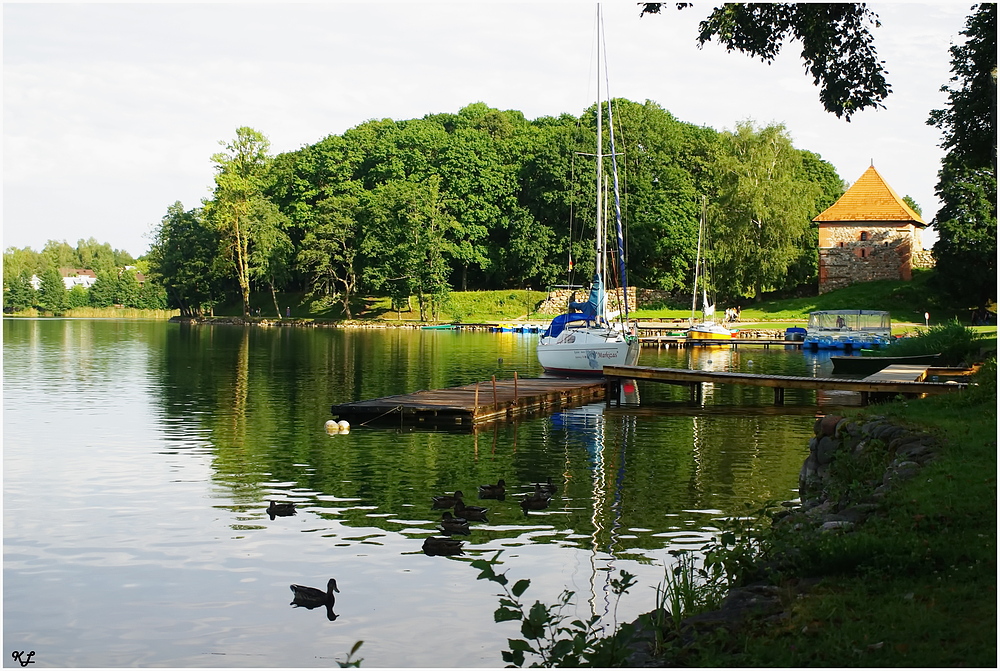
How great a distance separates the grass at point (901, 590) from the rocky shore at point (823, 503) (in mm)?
185

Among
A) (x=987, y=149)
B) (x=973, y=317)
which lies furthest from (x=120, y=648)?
(x=973, y=317)

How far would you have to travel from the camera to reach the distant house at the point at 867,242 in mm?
79312

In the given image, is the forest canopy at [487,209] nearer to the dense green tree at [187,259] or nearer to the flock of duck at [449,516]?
the dense green tree at [187,259]

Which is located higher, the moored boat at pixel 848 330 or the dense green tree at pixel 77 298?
the dense green tree at pixel 77 298

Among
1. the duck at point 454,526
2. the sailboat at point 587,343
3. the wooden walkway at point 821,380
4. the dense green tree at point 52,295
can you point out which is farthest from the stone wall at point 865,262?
the dense green tree at point 52,295

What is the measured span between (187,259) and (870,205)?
67.2 meters

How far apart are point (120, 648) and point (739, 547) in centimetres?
639

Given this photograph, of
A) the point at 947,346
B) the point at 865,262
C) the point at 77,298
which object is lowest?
the point at 947,346

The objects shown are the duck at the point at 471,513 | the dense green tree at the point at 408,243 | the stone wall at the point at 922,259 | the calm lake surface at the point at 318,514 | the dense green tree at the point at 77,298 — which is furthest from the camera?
the dense green tree at the point at 77,298

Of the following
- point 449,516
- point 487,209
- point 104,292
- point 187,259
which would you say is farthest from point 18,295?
point 449,516

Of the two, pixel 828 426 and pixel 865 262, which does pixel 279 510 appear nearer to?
pixel 828 426

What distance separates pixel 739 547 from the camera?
33.3 ft

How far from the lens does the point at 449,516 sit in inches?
595

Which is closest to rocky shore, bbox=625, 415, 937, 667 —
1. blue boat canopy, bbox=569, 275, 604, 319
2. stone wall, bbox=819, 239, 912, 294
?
blue boat canopy, bbox=569, 275, 604, 319
